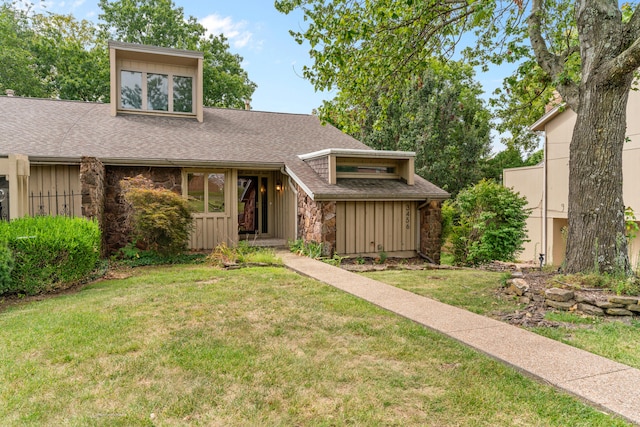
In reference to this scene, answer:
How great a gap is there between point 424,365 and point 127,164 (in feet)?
30.0

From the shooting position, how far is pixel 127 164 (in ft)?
33.2

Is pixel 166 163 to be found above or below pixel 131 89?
below

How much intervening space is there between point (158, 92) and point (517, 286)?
12250 mm

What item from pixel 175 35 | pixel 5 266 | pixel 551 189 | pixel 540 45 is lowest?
pixel 5 266

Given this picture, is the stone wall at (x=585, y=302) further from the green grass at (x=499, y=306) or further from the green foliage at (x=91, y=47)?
the green foliage at (x=91, y=47)

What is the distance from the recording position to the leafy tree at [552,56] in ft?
18.6

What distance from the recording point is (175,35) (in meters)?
25.2

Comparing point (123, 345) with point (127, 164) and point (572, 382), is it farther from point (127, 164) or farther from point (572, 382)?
point (127, 164)

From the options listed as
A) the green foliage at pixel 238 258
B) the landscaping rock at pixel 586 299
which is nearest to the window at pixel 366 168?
the green foliage at pixel 238 258

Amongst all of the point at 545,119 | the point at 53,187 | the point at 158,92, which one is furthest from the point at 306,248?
the point at 545,119

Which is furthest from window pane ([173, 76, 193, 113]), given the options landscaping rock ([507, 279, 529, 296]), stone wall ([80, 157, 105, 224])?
landscaping rock ([507, 279, 529, 296])

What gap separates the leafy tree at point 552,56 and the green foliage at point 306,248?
12.3ft

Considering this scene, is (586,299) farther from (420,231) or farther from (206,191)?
(206,191)

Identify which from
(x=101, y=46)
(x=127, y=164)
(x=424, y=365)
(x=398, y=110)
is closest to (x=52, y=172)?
(x=127, y=164)
